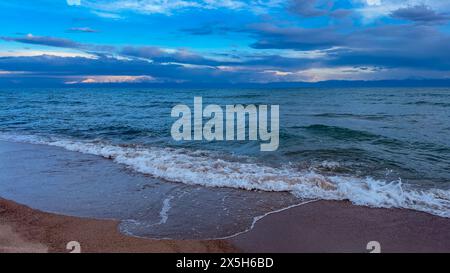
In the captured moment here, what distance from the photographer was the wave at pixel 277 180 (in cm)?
711

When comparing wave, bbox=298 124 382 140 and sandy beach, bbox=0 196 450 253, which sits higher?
wave, bbox=298 124 382 140

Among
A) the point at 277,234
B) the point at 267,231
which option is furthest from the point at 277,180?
the point at 277,234

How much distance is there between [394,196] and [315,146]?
5.76 metres

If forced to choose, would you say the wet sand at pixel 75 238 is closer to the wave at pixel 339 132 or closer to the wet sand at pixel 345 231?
the wet sand at pixel 345 231

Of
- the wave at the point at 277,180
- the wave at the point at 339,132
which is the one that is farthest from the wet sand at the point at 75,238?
the wave at the point at 339,132

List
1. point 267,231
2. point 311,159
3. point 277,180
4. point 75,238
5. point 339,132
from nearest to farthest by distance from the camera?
point 75,238 → point 267,231 → point 277,180 → point 311,159 → point 339,132

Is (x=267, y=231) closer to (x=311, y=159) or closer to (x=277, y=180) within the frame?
(x=277, y=180)

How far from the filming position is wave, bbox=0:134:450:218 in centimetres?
711

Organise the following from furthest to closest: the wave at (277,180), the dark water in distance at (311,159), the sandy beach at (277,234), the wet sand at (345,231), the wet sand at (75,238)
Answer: the dark water in distance at (311,159) < the wave at (277,180) < the wet sand at (345,231) < the sandy beach at (277,234) < the wet sand at (75,238)

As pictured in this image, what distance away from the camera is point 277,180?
Result: 836cm

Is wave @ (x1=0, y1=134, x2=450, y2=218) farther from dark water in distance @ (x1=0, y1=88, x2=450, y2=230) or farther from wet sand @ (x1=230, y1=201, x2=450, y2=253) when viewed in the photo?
wet sand @ (x1=230, y1=201, x2=450, y2=253)

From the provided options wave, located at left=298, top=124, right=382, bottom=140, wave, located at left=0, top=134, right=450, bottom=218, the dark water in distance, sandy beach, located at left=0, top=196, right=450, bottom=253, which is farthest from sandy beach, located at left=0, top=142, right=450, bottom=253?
wave, located at left=298, top=124, right=382, bottom=140
